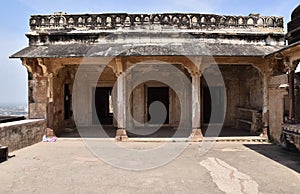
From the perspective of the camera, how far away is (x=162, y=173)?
6.23 m

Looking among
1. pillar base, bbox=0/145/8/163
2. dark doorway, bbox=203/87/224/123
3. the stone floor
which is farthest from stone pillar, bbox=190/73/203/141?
pillar base, bbox=0/145/8/163

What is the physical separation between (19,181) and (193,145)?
5.65 meters

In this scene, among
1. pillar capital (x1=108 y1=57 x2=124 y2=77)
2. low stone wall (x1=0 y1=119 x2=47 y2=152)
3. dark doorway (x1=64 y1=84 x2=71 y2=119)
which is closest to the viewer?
low stone wall (x1=0 y1=119 x2=47 y2=152)

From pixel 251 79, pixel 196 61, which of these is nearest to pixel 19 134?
pixel 196 61

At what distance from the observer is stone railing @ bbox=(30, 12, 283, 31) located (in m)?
11.2

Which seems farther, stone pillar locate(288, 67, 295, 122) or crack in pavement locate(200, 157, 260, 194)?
stone pillar locate(288, 67, 295, 122)

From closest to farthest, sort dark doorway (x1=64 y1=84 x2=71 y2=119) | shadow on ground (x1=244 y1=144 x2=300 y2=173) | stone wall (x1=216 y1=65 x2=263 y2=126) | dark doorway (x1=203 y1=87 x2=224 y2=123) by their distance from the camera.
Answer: shadow on ground (x1=244 y1=144 x2=300 y2=173) → dark doorway (x1=64 y1=84 x2=71 y2=119) → stone wall (x1=216 y1=65 x2=263 y2=126) → dark doorway (x1=203 y1=87 x2=224 y2=123)

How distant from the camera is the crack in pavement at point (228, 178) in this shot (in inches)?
200

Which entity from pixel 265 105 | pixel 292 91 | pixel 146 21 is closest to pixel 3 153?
pixel 146 21

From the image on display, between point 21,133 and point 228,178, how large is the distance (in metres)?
6.40

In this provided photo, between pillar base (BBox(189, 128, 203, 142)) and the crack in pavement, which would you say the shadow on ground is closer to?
the crack in pavement

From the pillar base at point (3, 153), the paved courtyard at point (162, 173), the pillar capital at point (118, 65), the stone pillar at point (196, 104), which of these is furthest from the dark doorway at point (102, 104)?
the pillar base at point (3, 153)

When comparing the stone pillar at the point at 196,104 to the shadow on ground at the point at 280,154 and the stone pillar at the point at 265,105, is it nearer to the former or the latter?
the shadow on ground at the point at 280,154

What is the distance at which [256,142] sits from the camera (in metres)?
10.2
